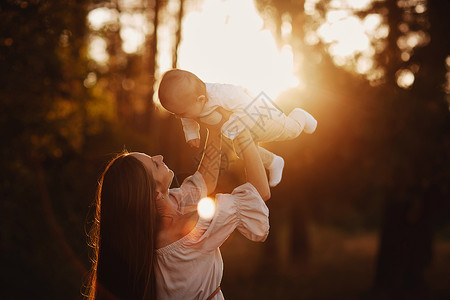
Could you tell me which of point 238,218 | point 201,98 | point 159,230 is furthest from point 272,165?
point 159,230

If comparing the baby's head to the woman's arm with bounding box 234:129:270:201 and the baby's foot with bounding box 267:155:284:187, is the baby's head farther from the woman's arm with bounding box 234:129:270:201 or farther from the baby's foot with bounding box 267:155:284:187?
the baby's foot with bounding box 267:155:284:187

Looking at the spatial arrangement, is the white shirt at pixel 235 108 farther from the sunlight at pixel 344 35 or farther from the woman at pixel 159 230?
the sunlight at pixel 344 35

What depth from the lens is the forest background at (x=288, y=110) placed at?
23.6 ft

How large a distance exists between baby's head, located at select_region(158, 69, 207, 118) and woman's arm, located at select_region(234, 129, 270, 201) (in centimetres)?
28

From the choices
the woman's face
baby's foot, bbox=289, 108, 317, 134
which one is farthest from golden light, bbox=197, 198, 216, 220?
baby's foot, bbox=289, 108, 317, 134

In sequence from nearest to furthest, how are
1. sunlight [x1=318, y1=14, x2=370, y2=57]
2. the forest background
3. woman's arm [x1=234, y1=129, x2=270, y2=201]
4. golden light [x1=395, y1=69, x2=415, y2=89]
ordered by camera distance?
woman's arm [x1=234, y1=129, x2=270, y2=201], the forest background, golden light [x1=395, y1=69, x2=415, y2=89], sunlight [x1=318, y1=14, x2=370, y2=57]

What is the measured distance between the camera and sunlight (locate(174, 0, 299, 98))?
5871mm

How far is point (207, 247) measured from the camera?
2.44m

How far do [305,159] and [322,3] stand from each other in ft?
12.1

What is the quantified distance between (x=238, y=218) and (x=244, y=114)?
21.5 inches

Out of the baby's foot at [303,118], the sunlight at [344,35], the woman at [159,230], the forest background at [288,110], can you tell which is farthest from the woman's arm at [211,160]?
the sunlight at [344,35]

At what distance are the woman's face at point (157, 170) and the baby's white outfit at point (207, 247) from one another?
0.96 feet

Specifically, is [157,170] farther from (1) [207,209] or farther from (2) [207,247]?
(2) [207,247]

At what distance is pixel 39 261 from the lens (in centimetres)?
915
